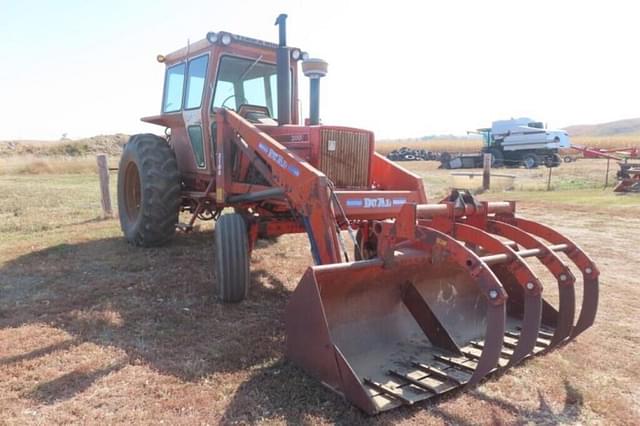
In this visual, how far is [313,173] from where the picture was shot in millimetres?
4348

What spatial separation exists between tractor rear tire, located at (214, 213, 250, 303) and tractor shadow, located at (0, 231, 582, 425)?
0.18 metres

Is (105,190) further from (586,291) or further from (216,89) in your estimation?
(586,291)

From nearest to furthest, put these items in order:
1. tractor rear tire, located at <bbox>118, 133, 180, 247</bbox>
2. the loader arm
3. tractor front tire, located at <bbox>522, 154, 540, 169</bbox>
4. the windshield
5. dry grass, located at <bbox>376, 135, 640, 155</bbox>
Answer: the loader arm < the windshield < tractor rear tire, located at <bbox>118, 133, 180, 247</bbox> < tractor front tire, located at <bbox>522, 154, 540, 169</bbox> < dry grass, located at <bbox>376, 135, 640, 155</bbox>

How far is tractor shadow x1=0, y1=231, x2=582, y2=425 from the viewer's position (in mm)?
3191

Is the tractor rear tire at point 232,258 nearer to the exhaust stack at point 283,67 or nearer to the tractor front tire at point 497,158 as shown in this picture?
the exhaust stack at point 283,67

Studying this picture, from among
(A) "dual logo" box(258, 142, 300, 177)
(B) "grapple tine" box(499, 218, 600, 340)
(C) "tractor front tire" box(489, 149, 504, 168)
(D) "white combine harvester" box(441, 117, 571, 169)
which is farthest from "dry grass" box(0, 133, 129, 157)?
(B) "grapple tine" box(499, 218, 600, 340)

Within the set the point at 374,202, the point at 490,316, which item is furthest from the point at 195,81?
the point at 490,316

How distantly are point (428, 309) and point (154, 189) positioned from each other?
3869 mm

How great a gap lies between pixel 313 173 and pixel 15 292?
11.3ft

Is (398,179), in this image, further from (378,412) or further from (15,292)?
(15,292)

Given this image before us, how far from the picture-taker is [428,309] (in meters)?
3.99

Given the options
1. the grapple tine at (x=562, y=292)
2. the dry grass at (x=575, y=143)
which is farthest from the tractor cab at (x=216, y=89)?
the dry grass at (x=575, y=143)

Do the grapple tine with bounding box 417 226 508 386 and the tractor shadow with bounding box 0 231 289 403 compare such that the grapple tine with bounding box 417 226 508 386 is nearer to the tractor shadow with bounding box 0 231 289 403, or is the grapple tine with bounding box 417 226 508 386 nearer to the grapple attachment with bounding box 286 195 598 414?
the grapple attachment with bounding box 286 195 598 414

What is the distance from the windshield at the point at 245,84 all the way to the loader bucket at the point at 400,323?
10.9ft
